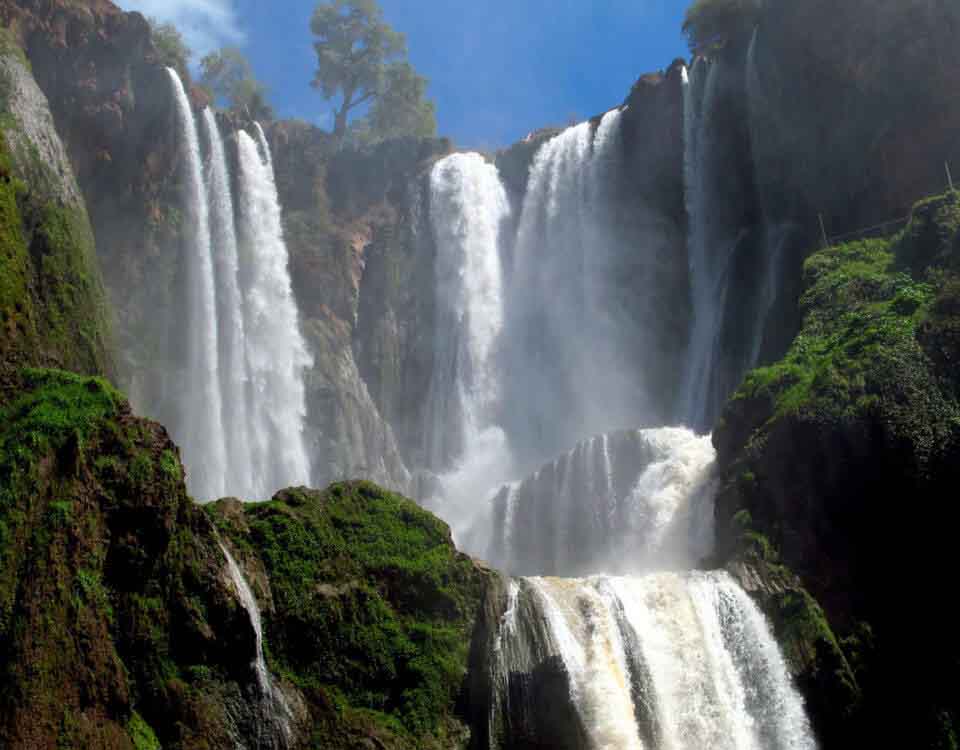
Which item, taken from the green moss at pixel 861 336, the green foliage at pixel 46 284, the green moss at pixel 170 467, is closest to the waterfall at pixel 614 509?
the green moss at pixel 861 336

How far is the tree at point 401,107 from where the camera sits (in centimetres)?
5731

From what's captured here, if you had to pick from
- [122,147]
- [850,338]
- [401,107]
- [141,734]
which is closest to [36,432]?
[141,734]

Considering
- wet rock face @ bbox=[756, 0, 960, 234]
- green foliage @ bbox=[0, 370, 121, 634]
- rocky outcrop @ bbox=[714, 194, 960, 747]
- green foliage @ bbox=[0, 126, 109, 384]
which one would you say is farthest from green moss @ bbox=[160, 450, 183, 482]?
wet rock face @ bbox=[756, 0, 960, 234]

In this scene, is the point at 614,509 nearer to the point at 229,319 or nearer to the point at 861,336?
the point at 861,336

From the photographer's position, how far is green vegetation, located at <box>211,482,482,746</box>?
15828 mm

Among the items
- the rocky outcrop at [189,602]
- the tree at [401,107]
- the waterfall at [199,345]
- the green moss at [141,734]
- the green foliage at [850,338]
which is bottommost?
the green moss at [141,734]

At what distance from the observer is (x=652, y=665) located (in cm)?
1709

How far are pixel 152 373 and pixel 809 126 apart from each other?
81.4ft

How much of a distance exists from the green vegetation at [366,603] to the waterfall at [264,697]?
671 millimetres

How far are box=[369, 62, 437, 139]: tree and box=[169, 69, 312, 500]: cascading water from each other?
19774 millimetres

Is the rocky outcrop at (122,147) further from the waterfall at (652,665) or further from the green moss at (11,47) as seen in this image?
the waterfall at (652,665)

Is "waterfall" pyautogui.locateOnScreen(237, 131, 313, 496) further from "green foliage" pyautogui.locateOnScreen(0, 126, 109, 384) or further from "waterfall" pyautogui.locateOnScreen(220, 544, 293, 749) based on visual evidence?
"waterfall" pyautogui.locateOnScreen(220, 544, 293, 749)

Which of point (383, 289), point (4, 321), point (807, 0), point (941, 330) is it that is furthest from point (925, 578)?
point (383, 289)

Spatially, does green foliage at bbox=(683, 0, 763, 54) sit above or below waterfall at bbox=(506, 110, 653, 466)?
above
